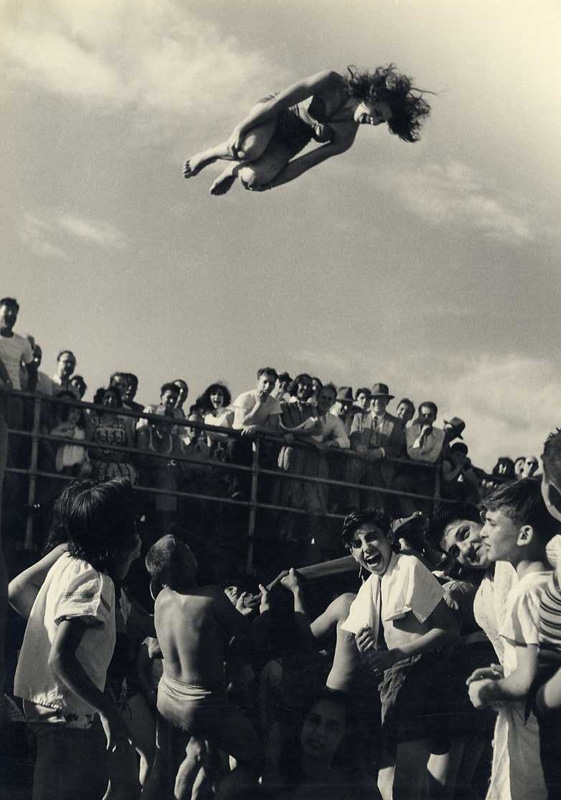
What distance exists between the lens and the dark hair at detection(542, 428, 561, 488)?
387 cm

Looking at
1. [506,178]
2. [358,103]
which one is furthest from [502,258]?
[358,103]

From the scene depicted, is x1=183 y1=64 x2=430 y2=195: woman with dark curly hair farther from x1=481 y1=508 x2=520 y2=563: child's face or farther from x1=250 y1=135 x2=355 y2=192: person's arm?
x1=481 y1=508 x2=520 y2=563: child's face

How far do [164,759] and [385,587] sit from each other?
2.94 ft

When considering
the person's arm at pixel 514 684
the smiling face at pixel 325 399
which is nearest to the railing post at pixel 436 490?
the smiling face at pixel 325 399

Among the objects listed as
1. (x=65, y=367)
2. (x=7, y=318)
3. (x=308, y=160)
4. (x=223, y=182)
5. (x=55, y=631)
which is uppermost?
(x=308, y=160)

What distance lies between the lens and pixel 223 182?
5.12 m

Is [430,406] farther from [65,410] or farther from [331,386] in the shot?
[65,410]

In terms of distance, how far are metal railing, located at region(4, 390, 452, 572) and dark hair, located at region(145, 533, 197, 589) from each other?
0.55 metres

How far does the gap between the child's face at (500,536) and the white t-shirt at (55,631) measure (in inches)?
44.8

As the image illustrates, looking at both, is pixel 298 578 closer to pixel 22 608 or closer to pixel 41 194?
pixel 22 608

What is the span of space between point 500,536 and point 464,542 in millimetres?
600

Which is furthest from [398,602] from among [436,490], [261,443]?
[261,443]

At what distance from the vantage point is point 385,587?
4156mm

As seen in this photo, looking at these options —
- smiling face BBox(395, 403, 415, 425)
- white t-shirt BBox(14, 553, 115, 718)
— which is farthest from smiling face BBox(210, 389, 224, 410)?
white t-shirt BBox(14, 553, 115, 718)
